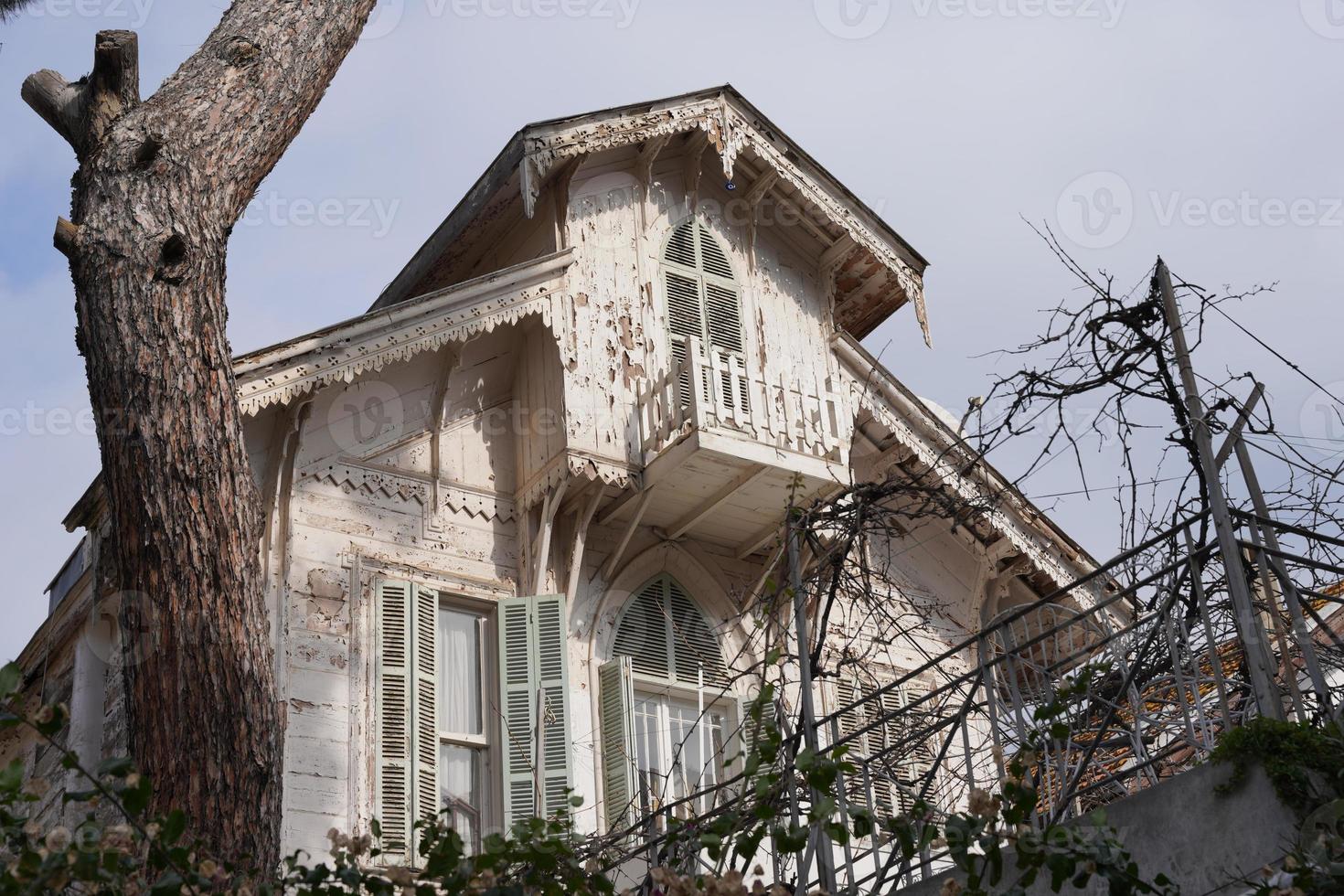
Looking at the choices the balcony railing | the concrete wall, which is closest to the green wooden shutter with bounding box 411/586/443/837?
the balcony railing

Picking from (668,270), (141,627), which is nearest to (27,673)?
(141,627)

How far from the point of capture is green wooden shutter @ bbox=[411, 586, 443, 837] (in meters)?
9.56

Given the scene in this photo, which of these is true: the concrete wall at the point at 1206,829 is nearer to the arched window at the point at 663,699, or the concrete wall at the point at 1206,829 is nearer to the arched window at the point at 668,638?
the arched window at the point at 663,699

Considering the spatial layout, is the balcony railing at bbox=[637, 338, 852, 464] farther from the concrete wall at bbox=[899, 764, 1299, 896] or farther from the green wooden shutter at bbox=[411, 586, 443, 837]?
the concrete wall at bbox=[899, 764, 1299, 896]

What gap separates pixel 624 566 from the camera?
11.1 metres

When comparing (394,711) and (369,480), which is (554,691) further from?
(369,480)

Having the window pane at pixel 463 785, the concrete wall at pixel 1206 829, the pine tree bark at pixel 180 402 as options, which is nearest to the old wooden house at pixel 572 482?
the window pane at pixel 463 785

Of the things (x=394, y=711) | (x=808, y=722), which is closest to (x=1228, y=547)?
(x=808, y=722)

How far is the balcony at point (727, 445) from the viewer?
10.5 metres

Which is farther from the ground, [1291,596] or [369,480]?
[369,480]

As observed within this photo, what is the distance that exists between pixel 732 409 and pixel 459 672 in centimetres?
252

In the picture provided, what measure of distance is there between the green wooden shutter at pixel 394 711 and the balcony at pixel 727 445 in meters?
1.75

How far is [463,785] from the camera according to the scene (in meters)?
9.88

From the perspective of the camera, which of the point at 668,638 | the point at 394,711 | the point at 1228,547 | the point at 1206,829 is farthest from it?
the point at 668,638
